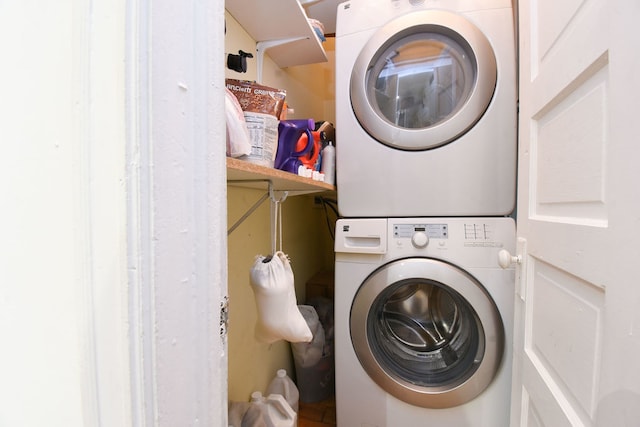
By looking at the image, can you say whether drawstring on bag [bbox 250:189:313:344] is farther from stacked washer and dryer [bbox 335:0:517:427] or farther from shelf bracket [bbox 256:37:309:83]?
shelf bracket [bbox 256:37:309:83]

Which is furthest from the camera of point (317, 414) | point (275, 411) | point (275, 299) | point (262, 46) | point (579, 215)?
point (317, 414)

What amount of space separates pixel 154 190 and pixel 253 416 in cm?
91

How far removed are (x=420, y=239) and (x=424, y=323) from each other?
0.43 metres

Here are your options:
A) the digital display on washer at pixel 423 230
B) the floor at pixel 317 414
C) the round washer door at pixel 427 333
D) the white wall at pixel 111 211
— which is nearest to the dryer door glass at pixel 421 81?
the digital display on washer at pixel 423 230

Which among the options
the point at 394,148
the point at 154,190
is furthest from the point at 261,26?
the point at 154,190

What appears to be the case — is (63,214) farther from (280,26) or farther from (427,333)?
(427,333)

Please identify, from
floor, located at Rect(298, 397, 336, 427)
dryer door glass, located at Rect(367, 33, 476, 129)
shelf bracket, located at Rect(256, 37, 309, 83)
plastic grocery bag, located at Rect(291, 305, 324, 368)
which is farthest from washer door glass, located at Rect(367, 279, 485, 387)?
shelf bracket, located at Rect(256, 37, 309, 83)

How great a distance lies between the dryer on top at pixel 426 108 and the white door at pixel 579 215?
0.63ft

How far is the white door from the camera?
334 mm

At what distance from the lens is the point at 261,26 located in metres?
0.96

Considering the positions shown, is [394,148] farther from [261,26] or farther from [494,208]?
[261,26]

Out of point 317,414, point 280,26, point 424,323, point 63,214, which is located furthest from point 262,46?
point 317,414

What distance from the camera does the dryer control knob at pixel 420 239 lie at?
91 centimetres

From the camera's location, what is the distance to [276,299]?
66 centimetres
